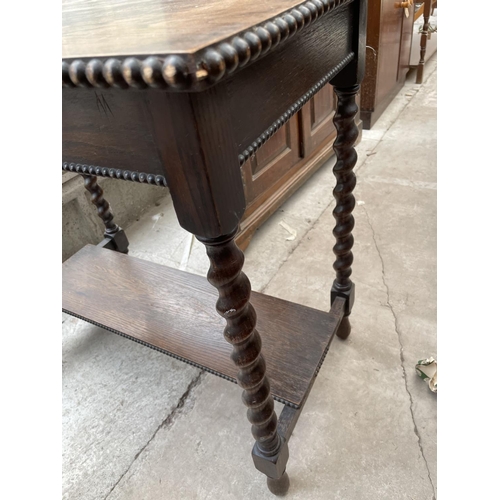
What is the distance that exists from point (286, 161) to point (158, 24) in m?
1.30

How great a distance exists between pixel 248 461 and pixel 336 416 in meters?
0.24

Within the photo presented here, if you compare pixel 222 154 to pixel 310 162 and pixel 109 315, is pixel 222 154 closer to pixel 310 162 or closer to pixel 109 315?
pixel 109 315

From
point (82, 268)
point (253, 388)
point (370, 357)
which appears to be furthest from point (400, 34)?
point (253, 388)

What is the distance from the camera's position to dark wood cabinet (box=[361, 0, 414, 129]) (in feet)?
6.75

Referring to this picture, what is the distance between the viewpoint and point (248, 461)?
95cm

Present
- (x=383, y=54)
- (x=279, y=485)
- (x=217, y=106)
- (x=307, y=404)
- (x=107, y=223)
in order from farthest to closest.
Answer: (x=383, y=54), (x=107, y=223), (x=307, y=404), (x=279, y=485), (x=217, y=106)

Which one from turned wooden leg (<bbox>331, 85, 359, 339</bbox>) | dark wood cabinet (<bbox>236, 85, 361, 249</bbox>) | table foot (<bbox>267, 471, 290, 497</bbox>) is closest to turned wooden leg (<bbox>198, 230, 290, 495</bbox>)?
table foot (<bbox>267, 471, 290, 497</bbox>)

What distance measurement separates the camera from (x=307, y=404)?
1045mm

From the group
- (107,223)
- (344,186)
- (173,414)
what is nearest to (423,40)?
(344,186)

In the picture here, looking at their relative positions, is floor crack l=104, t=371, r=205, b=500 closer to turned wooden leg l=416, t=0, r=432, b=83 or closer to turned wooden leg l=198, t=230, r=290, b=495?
turned wooden leg l=198, t=230, r=290, b=495

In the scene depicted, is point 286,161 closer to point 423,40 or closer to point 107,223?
point 107,223

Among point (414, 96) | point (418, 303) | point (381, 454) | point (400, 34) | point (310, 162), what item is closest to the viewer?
point (381, 454)

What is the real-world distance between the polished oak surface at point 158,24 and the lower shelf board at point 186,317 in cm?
70

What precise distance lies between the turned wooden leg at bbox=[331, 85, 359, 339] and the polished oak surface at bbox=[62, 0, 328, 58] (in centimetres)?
40
